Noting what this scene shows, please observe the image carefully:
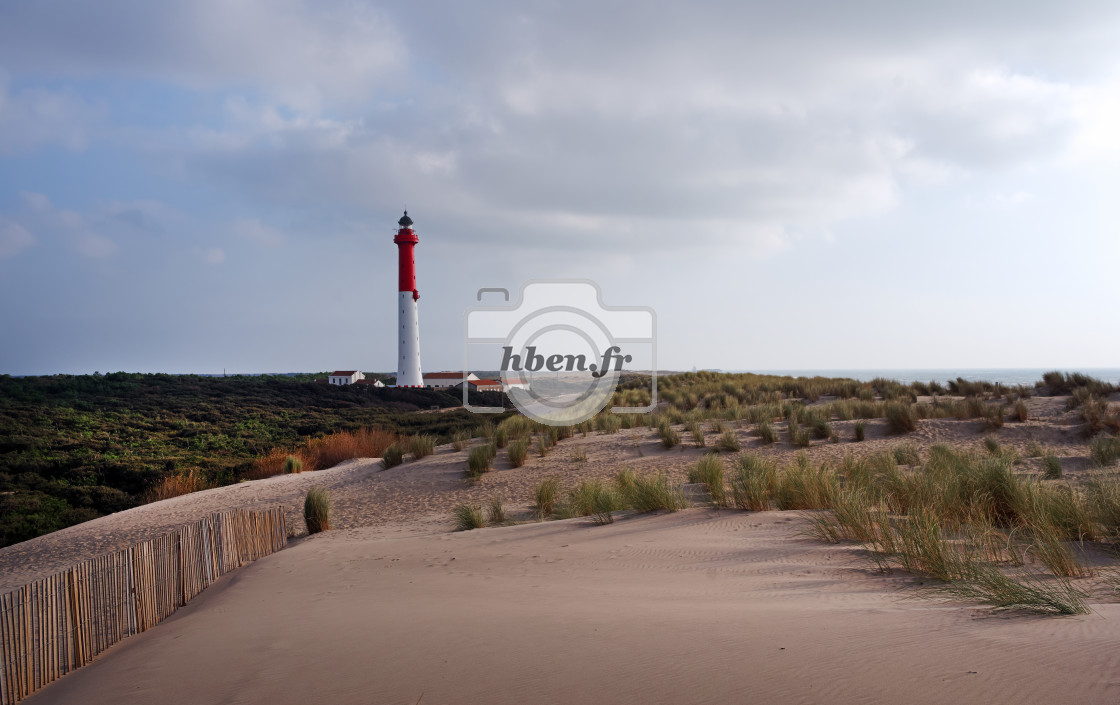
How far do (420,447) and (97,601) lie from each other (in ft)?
45.5

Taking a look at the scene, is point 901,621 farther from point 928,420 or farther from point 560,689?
point 928,420

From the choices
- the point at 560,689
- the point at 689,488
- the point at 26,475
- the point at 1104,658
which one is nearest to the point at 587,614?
the point at 560,689

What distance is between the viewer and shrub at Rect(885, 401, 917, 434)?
15.9m

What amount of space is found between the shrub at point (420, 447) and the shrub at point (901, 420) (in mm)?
12701

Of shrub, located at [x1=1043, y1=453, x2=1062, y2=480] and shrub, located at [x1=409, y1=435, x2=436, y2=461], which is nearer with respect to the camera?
shrub, located at [x1=1043, y1=453, x2=1062, y2=480]

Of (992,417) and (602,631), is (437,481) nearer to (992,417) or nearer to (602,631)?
(602,631)

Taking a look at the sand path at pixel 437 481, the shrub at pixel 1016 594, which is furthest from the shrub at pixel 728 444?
the shrub at pixel 1016 594

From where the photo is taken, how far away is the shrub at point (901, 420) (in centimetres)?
1592

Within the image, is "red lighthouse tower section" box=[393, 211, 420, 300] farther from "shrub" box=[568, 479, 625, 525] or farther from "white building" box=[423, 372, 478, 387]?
"shrub" box=[568, 479, 625, 525]

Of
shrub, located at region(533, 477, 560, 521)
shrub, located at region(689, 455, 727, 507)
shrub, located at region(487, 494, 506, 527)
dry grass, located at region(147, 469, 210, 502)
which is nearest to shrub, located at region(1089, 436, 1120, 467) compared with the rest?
shrub, located at region(689, 455, 727, 507)

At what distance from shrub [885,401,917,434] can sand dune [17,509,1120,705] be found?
11.5 metres

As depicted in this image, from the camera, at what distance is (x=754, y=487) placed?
334 inches

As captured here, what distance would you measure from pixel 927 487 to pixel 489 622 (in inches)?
235

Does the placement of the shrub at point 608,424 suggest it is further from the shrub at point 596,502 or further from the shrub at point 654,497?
the shrub at point 654,497
